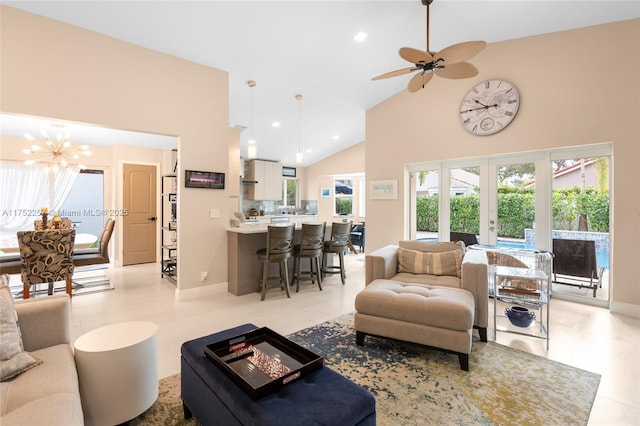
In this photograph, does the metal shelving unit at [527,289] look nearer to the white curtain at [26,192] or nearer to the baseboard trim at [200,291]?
the baseboard trim at [200,291]

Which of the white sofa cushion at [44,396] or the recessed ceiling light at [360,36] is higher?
the recessed ceiling light at [360,36]

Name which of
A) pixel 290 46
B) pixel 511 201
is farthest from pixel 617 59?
pixel 290 46

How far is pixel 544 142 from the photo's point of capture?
3.95m

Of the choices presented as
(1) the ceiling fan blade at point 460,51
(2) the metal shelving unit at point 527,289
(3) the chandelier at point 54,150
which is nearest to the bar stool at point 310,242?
(2) the metal shelving unit at point 527,289

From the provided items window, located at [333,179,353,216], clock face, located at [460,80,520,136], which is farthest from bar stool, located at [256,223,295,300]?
window, located at [333,179,353,216]

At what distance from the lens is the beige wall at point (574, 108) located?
3.44m

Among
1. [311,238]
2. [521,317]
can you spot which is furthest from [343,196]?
[521,317]

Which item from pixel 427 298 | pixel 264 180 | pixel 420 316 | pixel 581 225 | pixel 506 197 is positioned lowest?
pixel 420 316

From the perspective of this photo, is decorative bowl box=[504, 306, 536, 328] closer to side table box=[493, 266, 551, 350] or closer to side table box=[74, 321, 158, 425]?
side table box=[493, 266, 551, 350]

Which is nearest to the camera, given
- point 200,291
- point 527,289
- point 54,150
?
point 527,289

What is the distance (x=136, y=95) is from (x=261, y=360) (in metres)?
3.47

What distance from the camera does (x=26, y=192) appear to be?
5.43 m

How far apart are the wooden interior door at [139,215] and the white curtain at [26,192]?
0.98 meters

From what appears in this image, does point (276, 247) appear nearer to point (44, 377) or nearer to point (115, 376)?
point (115, 376)
